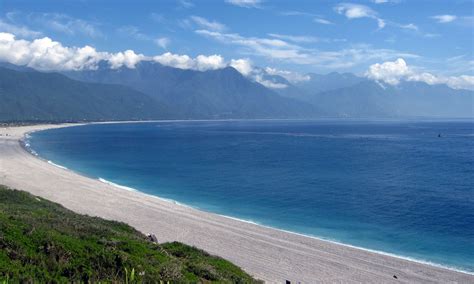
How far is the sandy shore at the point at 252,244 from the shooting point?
29.7 m

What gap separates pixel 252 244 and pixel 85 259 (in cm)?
1902

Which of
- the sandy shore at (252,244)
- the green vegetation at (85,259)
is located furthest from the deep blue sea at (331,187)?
the green vegetation at (85,259)

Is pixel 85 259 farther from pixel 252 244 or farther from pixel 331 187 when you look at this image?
pixel 331 187

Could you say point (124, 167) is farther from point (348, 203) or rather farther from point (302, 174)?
point (348, 203)

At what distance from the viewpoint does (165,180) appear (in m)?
69.0

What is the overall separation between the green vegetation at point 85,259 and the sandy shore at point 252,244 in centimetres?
795

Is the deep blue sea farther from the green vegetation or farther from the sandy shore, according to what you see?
the green vegetation

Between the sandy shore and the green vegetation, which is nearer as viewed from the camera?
the green vegetation

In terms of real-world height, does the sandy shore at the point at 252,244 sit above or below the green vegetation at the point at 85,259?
below

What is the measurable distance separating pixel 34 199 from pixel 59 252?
2266cm

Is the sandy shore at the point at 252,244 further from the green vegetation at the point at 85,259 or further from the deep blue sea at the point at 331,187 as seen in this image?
the green vegetation at the point at 85,259

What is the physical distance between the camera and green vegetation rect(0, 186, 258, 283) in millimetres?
16594

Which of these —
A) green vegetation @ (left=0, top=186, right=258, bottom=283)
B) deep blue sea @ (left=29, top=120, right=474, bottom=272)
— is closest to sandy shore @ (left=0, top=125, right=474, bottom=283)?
deep blue sea @ (left=29, top=120, right=474, bottom=272)

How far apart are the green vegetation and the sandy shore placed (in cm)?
795
